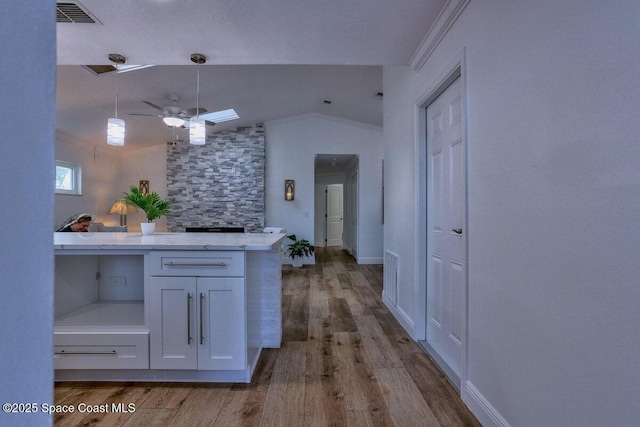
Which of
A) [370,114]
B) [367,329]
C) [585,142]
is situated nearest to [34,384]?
[585,142]

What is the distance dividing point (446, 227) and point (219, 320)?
5.27 ft

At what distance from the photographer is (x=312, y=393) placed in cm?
178

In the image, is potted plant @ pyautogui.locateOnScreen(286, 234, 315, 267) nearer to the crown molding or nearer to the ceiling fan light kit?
the ceiling fan light kit

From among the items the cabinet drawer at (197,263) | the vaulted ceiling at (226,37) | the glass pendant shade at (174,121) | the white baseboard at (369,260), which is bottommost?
the white baseboard at (369,260)

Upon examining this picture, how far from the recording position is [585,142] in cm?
94

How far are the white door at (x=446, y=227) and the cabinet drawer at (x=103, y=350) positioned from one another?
1903 millimetres

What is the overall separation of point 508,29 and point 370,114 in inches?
182

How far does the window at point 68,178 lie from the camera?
204 inches

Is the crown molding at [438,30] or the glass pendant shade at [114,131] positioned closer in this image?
the crown molding at [438,30]

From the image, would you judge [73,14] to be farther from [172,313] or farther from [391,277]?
[391,277]

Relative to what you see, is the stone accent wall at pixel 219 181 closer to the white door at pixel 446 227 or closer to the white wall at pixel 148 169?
the white wall at pixel 148 169

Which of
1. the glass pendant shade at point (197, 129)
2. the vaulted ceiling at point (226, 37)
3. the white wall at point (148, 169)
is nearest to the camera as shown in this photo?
the vaulted ceiling at point (226, 37)

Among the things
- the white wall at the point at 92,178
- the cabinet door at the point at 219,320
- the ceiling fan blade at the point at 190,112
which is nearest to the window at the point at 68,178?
the white wall at the point at 92,178

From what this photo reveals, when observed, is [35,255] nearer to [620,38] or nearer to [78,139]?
[620,38]
